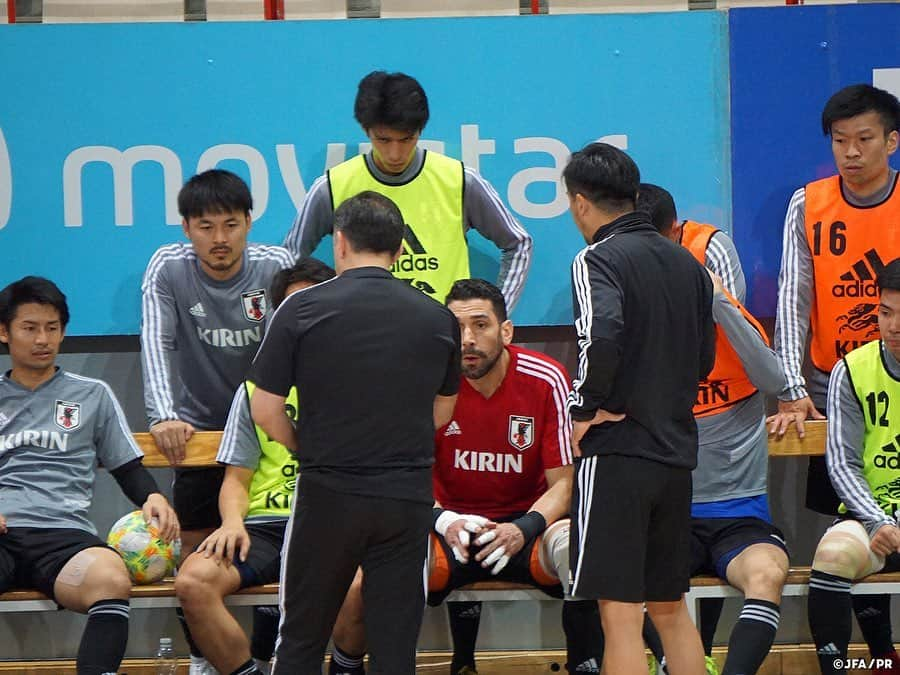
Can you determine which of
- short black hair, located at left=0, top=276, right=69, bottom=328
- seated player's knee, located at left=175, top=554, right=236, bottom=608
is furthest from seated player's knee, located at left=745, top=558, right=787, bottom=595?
short black hair, located at left=0, top=276, right=69, bottom=328

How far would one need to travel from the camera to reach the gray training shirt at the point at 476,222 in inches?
187

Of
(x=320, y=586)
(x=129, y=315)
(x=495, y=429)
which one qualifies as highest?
(x=129, y=315)

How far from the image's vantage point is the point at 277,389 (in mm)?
3324

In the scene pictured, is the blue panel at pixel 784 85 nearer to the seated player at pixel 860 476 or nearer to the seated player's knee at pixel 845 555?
the seated player at pixel 860 476

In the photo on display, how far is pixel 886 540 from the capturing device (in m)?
4.17

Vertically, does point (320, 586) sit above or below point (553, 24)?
below

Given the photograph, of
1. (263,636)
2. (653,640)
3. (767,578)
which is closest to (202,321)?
(263,636)

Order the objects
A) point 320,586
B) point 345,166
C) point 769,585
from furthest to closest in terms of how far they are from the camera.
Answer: point 345,166
point 769,585
point 320,586

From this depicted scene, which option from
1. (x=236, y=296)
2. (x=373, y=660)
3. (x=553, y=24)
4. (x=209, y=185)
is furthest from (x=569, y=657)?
(x=553, y=24)

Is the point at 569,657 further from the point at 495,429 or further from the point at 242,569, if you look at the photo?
the point at 242,569

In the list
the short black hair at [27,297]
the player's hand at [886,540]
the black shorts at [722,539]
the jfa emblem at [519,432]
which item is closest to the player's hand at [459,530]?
the jfa emblem at [519,432]

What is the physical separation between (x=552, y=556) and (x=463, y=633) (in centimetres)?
81

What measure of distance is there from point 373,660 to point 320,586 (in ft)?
0.85

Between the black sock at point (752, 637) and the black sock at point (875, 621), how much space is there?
0.71 meters
